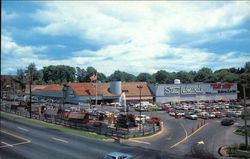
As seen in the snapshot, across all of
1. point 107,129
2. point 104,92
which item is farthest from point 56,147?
point 104,92

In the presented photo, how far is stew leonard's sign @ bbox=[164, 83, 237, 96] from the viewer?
277ft

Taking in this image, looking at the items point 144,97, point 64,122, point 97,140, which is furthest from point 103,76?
point 97,140

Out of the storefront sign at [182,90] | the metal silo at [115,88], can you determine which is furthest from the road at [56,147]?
the storefront sign at [182,90]

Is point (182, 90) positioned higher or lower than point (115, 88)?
lower

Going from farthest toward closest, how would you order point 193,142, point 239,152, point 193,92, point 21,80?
point 21,80 < point 193,92 < point 193,142 < point 239,152

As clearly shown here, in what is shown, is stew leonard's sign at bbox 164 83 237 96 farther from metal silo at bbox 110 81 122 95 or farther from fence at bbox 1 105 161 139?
fence at bbox 1 105 161 139

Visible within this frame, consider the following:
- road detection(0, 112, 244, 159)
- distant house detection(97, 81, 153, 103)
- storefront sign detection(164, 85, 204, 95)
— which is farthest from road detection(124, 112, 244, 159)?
storefront sign detection(164, 85, 204, 95)

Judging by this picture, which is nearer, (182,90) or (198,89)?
(182,90)

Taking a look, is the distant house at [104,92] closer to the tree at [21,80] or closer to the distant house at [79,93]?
the distant house at [79,93]

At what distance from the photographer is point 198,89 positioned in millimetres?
88625

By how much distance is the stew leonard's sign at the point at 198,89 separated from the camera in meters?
84.3

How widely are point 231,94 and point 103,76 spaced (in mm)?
116401

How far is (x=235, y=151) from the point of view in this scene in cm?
2300

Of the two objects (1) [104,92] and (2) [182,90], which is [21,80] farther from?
(2) [182,90]
